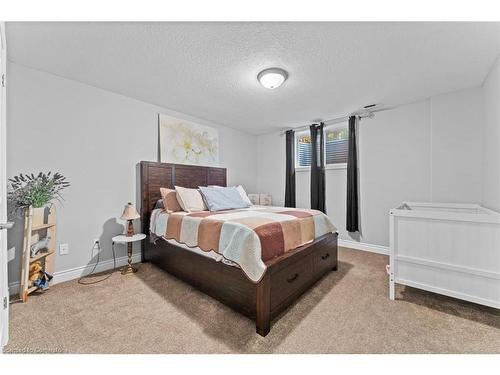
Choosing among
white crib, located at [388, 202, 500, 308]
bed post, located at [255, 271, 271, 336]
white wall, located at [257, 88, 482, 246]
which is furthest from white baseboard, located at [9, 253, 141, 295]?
white wall, located at [257, 88, 482, 246]

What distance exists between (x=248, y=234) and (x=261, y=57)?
1.56m

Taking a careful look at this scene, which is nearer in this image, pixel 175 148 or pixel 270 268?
pixel 270 268

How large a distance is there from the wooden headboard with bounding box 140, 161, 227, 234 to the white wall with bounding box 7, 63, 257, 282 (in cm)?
16

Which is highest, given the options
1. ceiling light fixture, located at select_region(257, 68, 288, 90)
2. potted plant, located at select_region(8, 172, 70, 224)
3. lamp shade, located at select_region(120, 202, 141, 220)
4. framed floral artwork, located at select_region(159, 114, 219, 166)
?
ceiling light fixture, located at select_region(257, 68, 288, 90)

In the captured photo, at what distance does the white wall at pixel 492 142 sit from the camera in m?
1.92

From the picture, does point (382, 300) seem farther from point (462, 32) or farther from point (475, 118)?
point (475, 118)

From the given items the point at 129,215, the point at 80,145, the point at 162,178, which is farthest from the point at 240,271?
the point at 80,145

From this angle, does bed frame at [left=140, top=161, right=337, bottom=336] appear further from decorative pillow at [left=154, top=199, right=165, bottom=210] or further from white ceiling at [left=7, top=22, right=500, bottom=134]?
white ceiling at [left=7, top=22, right=500, bottom=134]

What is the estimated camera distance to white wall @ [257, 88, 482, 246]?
8.16ft

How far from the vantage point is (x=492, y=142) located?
6.74 ft

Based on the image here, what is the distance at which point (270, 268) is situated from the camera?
1.48 m

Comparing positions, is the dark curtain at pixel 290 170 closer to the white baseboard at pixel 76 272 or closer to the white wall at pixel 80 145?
the white wall at pixel 80 145

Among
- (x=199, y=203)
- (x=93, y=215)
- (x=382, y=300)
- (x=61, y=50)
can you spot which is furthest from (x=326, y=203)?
(x=61, y=50)
